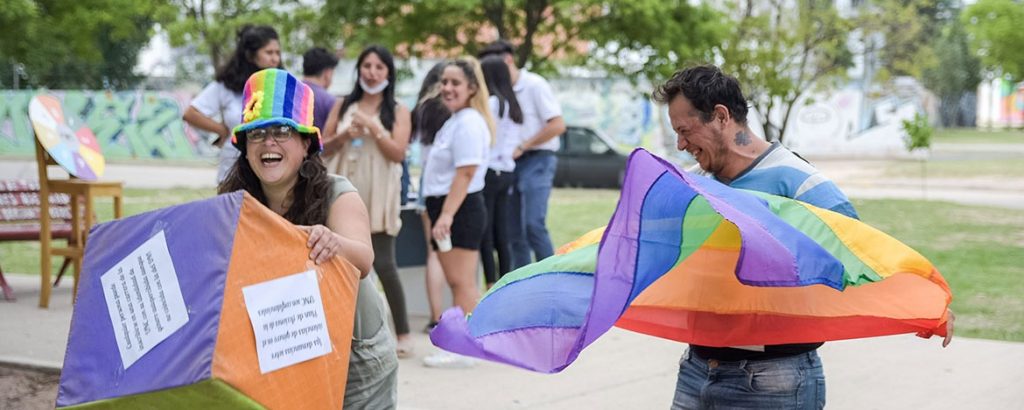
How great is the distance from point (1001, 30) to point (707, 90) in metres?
35.4

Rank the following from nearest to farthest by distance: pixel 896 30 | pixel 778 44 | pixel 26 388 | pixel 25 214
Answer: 1. pixel 26 388
2. pixel 25 214
3. pixel 778 44
4. pixel 896 30

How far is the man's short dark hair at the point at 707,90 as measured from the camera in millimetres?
3387

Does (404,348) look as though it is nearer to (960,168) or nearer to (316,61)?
(316,61)

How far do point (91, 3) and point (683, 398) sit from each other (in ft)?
60.4

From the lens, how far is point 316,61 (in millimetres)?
8188

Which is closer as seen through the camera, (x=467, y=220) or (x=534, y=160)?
(x=467, y=220)

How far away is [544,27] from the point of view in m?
22.9

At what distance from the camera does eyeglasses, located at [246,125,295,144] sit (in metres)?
3.50

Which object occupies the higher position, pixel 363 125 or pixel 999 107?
pixel 363 125

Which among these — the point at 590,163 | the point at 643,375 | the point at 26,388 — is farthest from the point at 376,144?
the point at 590,163

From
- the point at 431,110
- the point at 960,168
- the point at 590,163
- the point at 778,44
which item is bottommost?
the point at 960,168

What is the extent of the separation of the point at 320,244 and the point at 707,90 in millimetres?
1118

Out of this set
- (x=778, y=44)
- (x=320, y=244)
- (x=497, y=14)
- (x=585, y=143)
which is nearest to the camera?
(x=320, y=244)

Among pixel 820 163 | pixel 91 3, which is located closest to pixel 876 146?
pixel 820 163
